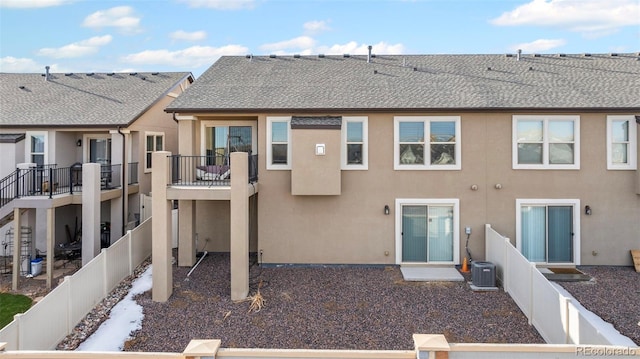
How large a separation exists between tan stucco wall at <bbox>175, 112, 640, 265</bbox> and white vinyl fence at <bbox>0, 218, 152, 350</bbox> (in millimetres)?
3679

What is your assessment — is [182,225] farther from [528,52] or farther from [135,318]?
[528,52]

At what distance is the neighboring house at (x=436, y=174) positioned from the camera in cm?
1112

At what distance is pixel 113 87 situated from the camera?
1656 centimetres

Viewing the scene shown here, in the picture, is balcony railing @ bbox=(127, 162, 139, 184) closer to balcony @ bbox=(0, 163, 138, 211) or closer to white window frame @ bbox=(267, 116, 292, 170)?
balcony @ bbox=(0, 163, 138, 211)

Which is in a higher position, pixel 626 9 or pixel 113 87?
pixel 626 9

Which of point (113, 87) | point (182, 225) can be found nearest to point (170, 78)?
point (113, 87)

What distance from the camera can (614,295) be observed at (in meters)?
9.04

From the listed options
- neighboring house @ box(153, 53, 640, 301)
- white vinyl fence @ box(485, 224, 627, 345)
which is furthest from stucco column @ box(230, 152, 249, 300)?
white vinyl fence @ box(485, 224, 627, 345)

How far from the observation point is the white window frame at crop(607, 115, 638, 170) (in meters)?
11.0

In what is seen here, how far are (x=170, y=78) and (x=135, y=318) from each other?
1251 centimetres

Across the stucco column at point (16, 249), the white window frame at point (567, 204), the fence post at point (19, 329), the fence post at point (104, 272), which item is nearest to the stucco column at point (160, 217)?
the fence post at point (104, 272)

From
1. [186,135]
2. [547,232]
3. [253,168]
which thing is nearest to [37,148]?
[186,135]

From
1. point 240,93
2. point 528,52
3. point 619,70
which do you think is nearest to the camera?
point 240,93

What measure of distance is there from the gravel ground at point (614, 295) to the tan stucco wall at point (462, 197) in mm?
591
